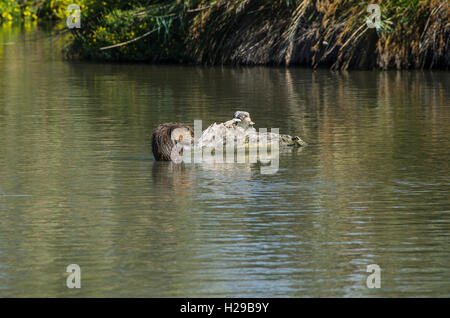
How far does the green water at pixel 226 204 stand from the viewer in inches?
308

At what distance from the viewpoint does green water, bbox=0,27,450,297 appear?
7824 millimetres

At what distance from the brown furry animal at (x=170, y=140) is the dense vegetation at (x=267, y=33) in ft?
44.9

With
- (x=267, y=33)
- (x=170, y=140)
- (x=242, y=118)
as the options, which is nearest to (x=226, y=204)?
(x=170, y=140)

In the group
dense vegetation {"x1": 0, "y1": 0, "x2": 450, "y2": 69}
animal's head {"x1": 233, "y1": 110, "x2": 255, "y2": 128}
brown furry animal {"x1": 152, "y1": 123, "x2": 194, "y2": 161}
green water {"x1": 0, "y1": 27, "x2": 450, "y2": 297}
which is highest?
dense vegetation {"x1": 0, "y1": 0, "x2": 450, "y2": 69}

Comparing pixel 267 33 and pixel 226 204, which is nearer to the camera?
pixel 226 204

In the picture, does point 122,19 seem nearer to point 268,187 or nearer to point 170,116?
point 170,116

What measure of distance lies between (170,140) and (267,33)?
16102 mm

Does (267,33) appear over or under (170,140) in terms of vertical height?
over

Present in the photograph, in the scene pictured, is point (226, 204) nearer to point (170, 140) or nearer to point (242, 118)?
point (170, 140)

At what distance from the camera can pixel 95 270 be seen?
801cm

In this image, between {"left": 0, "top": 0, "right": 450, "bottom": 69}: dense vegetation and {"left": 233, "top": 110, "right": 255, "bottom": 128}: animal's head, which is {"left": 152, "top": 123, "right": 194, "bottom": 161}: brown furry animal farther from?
{"left": 0, "top": 0, "right": 450, "bottom": 69}: dense vegetation

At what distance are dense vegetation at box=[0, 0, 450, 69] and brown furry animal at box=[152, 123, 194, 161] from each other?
13.7 meters

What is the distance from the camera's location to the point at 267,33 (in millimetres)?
28781

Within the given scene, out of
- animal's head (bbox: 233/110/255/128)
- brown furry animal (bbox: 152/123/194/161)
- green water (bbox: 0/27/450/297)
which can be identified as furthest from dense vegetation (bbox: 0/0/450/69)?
brown furry animal (bbox: 152/123/194/161)
